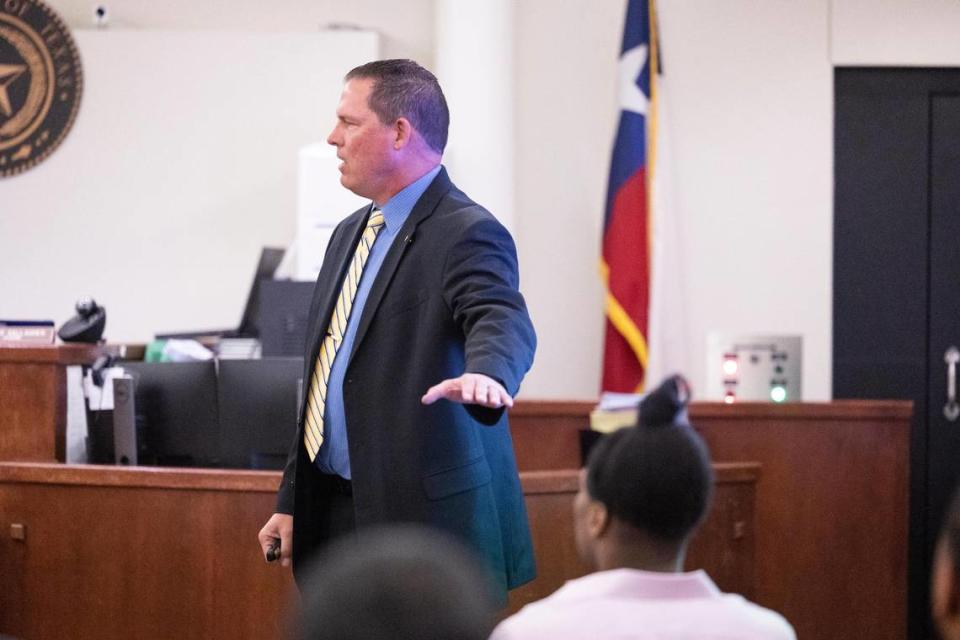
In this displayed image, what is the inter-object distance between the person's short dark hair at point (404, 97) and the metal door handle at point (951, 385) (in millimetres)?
4548

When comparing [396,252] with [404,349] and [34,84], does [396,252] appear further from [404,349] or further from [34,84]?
[34,84]

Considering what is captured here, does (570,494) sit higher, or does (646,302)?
(646,302)

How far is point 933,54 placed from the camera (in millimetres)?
6391

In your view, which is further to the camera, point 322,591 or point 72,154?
→ point 72,154

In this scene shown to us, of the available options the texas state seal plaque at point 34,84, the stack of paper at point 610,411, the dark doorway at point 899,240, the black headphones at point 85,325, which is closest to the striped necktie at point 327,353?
the black headphones at point 85,325

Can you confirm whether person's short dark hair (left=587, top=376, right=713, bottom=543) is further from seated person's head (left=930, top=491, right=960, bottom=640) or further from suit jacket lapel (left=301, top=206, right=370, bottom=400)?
suit jacket lapel (left=301, top=206, right=370, bottom=400)

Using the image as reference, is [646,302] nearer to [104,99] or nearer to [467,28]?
[467,28]

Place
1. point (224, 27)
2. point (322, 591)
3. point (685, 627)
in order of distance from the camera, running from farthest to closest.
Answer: point (224, 27) < point (685, 627) < point (322, 591)

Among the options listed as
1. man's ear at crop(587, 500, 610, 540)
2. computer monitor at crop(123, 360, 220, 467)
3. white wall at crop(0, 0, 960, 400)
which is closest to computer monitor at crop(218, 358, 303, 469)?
computer monitor at crop(123, 360, 220, 467)

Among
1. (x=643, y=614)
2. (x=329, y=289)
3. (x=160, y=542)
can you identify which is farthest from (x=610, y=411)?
(x=643, y=614)

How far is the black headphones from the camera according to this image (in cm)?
385

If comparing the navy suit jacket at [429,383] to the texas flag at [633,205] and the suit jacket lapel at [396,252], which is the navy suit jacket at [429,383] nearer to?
the suit jacket lapel at [396,252]

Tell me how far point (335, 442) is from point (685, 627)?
1.06 m

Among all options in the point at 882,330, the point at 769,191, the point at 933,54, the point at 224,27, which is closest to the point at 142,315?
the point at 224,27
